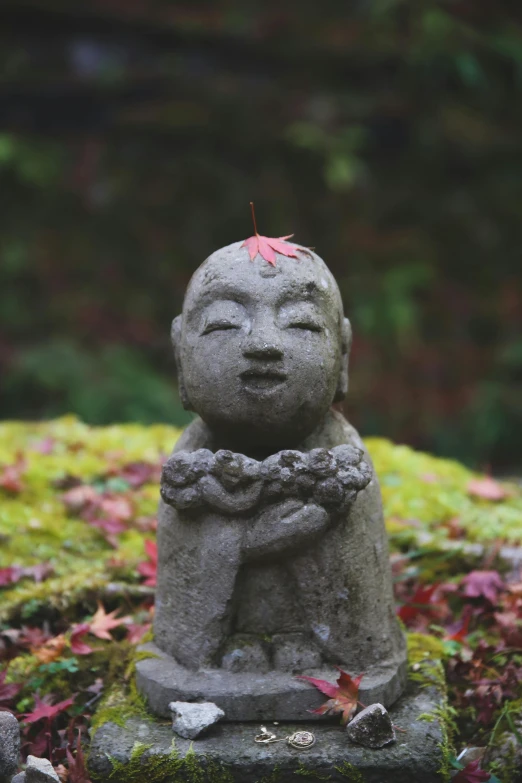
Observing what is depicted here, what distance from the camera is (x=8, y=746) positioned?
9.00 ft

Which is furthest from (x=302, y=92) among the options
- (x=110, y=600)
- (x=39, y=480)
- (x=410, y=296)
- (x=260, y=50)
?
(x=110, y=600)

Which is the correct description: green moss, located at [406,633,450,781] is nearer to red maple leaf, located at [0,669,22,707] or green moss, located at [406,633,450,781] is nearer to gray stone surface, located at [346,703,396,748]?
gray stone surface, located at [346,703,396,748]

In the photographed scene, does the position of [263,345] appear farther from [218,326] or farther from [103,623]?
[103,623]

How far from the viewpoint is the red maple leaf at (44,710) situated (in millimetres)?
3041

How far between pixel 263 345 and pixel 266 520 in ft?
1.94

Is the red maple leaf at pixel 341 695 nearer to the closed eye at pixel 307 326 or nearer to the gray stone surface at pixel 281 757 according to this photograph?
the gray stone surface at pixel 281 757

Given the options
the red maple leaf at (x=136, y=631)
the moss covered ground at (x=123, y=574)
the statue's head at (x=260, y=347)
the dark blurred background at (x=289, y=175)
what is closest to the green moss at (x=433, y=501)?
the moss covered ground at (x=123, y=574)

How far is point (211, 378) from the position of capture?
9.20 ft

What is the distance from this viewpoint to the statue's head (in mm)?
2768

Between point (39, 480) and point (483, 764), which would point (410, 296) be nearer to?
point (39, 480)

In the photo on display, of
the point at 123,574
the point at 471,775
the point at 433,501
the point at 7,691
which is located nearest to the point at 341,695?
the point at 471,775

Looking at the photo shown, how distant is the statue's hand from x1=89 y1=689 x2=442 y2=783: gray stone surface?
60cm

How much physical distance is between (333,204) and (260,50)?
1.88 meters

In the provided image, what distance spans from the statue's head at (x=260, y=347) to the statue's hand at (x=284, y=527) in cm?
25
